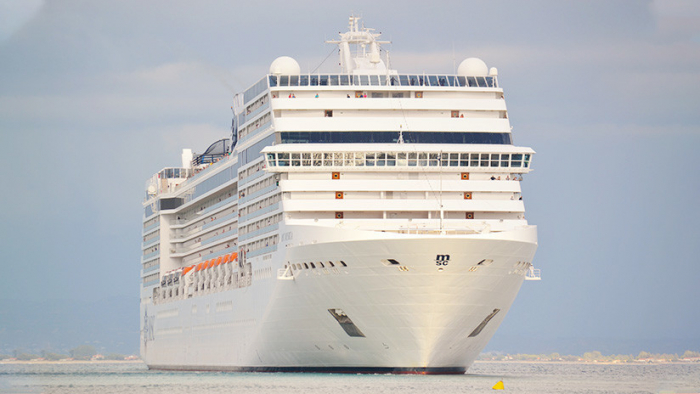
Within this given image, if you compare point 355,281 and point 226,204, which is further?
point 226,204

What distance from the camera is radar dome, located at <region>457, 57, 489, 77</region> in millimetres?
58688

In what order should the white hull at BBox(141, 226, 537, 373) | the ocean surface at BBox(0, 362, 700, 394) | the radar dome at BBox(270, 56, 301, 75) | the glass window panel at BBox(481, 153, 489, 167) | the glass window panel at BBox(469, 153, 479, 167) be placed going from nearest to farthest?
the ocean surface at BBox(0, 362, 700, 394) → the white hull at BBox(141, 226, 537, 373) → the glass window panel at BBox(469, 153, 479, 167) → the glass window panel at BBox(481, 153, 489, 167) → the radar dome at BBox(270, 56, 301, 75)

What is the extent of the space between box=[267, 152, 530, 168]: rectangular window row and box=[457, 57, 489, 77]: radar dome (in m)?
5.95

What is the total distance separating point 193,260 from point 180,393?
1073 inches

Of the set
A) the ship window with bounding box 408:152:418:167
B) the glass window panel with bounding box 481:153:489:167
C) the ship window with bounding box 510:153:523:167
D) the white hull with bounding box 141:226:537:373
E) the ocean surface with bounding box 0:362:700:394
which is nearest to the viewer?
the ocean surface with bounding box 0:362:700:394

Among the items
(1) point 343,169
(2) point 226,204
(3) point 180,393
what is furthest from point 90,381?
(1) point 343,169

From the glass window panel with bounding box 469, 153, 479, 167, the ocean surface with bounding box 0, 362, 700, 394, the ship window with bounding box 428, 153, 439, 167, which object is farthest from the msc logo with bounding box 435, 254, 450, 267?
the glass window panel with bounding box 469, 153, 479, 167

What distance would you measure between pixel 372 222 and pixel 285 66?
1120 centimetres

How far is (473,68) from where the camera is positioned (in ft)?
193

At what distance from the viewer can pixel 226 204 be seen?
223 feet

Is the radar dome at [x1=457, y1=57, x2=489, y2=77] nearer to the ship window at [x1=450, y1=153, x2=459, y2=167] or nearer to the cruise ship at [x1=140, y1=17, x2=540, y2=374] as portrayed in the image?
the cruise ship at [x1=140, y1=17, x2=540, y2=374]

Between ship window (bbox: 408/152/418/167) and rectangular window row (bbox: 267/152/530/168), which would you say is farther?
ship window (bbox: 408/152/418/167)

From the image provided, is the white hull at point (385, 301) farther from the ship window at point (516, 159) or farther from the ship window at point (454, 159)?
the ship window at point (454, 159)

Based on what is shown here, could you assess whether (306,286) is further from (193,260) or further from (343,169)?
(193,260)
